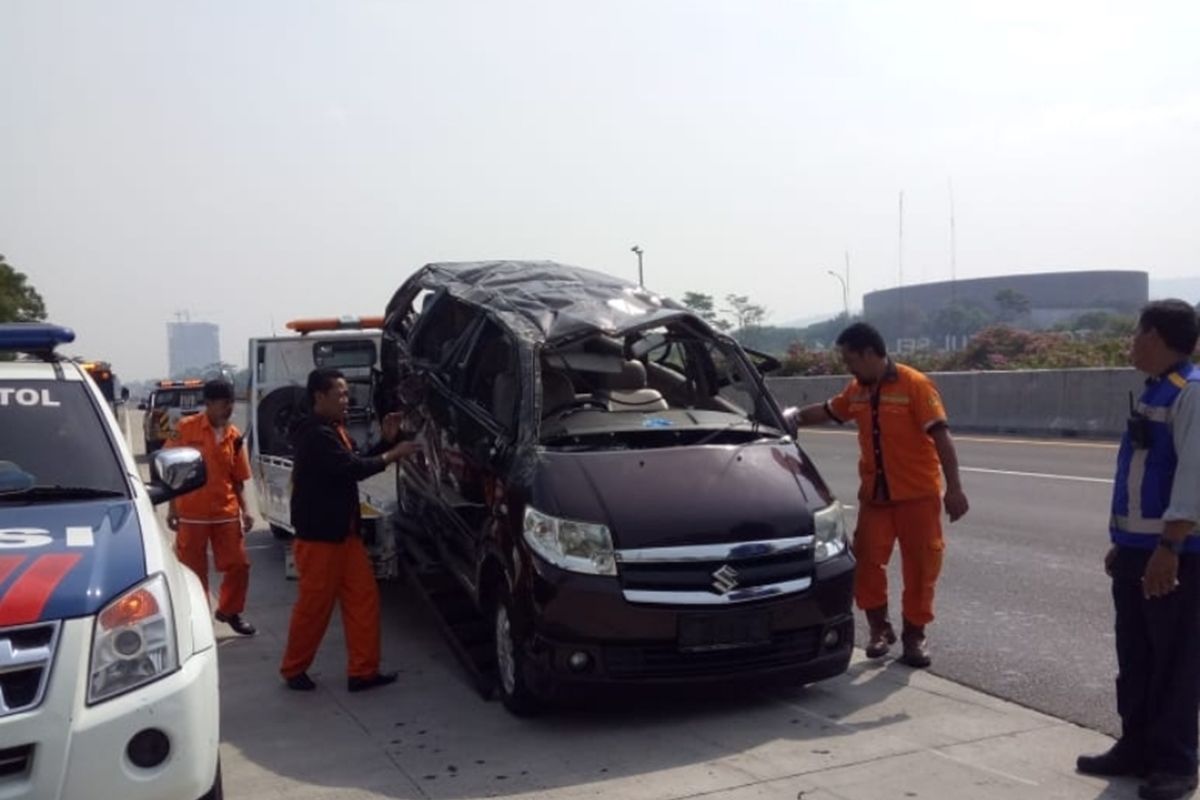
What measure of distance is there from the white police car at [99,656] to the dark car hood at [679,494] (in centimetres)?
195

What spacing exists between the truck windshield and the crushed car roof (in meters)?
2.67

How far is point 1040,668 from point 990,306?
303 ft

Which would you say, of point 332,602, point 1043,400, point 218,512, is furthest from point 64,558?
point 1043,400

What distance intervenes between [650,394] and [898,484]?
1.50 meters

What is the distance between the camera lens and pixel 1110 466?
52.5ft

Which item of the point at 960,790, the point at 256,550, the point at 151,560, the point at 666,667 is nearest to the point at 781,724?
the point at 666,667

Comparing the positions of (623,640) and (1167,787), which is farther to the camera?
(623,640)

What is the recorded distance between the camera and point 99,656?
12.3 ft

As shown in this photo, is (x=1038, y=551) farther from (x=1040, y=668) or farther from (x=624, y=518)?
(x=624, y=518)

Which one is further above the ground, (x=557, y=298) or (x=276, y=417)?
(x=557, y=298)

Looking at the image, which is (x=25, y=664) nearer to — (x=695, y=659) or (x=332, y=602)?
Answer: (x=695, y=659)

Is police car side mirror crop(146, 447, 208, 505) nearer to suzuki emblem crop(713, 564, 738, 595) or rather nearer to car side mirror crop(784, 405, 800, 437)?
suzuki emblem crop(713, 564, 738, 595)

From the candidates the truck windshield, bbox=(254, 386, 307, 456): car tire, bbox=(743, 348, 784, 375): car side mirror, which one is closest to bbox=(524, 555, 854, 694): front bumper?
the truck windshield

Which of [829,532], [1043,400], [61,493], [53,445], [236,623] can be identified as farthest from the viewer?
[1043,400]
